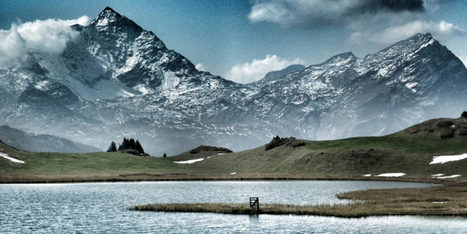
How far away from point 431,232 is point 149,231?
A: 97.4 ft

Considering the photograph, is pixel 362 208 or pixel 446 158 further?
pixel 446 158

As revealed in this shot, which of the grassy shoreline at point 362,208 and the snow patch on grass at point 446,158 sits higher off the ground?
the snow patch on grass at point 446,158

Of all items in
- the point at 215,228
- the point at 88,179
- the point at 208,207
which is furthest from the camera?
the point at 88,179

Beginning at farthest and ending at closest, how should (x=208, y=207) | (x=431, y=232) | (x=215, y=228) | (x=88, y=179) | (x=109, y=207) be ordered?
(x=88, y=179)
(x=109, y=207)
(x=208, y=207)
(x=215, y=228)
(x=431, y=232)

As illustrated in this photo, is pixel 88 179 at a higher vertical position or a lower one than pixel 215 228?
higher

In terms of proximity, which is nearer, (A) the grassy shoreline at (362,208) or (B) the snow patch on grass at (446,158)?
(A) the grassy shoreline at (362,208)

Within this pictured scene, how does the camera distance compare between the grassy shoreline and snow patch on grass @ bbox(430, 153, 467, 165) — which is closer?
the grassy shoreline

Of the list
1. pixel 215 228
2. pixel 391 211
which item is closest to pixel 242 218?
pixel 215 228

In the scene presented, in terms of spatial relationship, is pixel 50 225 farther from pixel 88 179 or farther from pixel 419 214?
pixel 88 179

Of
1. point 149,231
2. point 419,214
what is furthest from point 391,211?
point 149,231

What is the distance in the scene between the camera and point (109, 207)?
282 feet

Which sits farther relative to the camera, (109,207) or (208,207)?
(109,207)

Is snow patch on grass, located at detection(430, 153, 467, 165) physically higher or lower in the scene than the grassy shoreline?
higher

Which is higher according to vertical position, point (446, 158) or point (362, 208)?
point (446, 158)
